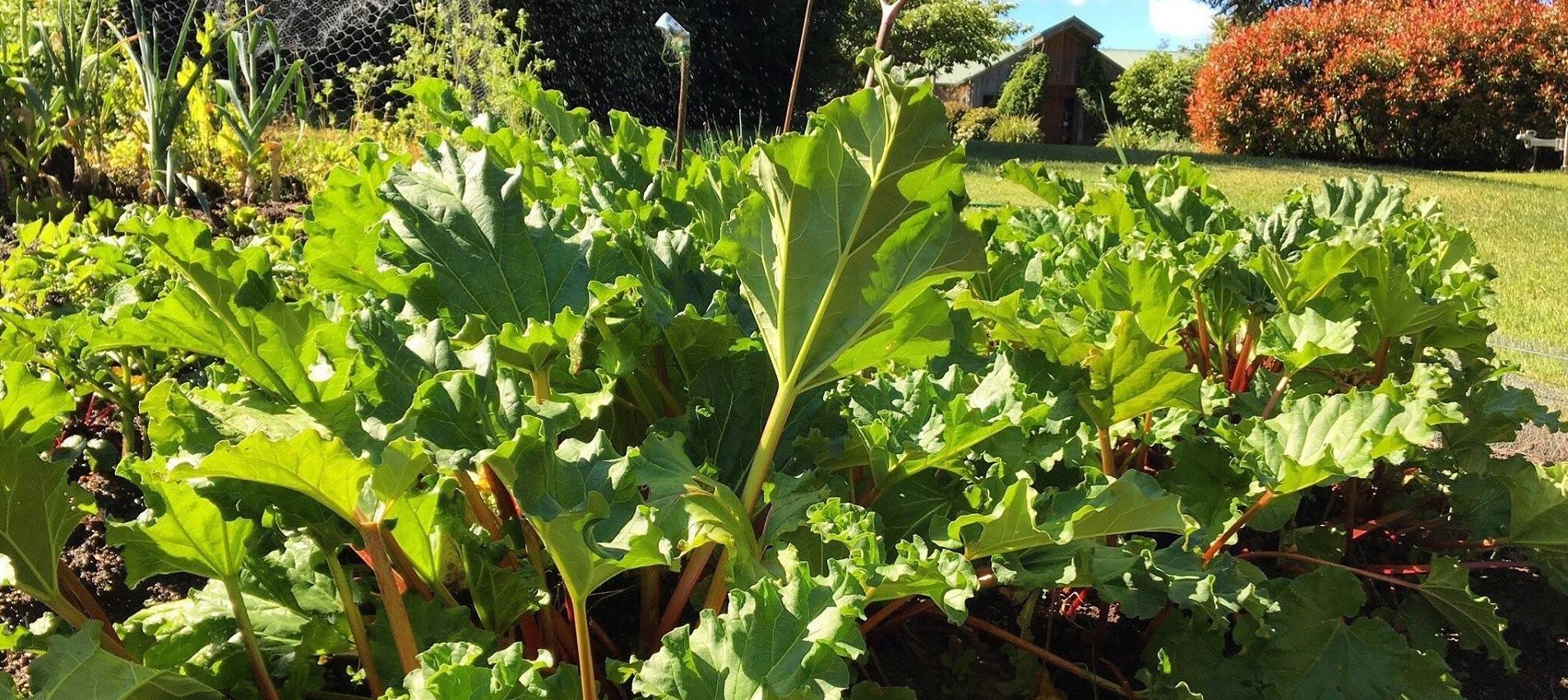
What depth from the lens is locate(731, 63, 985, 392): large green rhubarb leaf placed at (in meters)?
0.99

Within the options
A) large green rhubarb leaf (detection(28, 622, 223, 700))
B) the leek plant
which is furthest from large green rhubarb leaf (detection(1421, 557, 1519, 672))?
the leek plant

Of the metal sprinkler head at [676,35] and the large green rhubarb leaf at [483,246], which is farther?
the metal sprinkler head at [676,35]

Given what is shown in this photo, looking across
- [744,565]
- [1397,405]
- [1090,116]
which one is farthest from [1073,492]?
[1090,116]

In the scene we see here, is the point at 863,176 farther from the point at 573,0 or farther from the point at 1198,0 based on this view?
the point at 1198,0

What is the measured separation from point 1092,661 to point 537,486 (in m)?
0.99

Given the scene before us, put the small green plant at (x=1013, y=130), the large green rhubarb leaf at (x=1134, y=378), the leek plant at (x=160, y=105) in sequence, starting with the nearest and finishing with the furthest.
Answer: the large green rhubarb leaf at (x=1134, y=378) < the leek plant at (x=160, y=105) < the small green plant at (x=1013, y=130)

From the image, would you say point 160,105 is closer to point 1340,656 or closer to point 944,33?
point 1340,656

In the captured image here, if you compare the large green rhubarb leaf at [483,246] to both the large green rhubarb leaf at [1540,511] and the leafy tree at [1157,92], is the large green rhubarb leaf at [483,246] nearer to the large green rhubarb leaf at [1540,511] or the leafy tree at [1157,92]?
the large green rhubarb leaf at [1540,511]

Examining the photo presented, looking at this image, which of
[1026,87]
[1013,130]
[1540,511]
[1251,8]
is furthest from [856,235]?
[1251,8]

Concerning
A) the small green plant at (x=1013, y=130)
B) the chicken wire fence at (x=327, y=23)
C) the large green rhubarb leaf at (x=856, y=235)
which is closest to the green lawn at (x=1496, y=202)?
the large green rhubarb leaf at (x=856, y=235)

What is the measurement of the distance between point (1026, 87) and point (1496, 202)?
96.7ft

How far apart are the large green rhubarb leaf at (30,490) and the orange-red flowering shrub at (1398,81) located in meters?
17.3

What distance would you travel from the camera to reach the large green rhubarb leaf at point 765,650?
0.86m

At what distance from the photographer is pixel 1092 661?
1.58m
